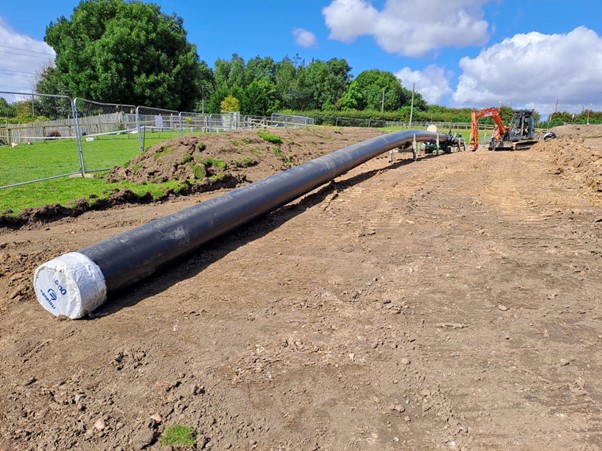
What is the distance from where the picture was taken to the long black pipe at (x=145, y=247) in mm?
3611

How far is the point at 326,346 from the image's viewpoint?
11.0 ft

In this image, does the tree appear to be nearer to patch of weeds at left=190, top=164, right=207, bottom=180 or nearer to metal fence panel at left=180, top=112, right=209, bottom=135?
metal fence panel at left=180, top=112, right=209, bottom=135

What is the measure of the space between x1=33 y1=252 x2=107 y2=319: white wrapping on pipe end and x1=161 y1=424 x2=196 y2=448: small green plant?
169cm

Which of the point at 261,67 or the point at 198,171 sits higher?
the point at 261,67

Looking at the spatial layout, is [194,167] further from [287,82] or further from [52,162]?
[287,82]

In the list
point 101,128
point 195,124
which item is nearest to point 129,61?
point 195,124

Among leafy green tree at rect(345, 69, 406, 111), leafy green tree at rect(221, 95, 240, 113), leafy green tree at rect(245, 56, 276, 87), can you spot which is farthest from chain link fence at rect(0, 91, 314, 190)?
leafy green tree at rect(245, 56, 276, 87)

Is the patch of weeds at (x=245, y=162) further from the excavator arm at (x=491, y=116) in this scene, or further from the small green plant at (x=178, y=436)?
the excavator arm at (x=491, y=116)

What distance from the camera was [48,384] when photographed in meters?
2.87

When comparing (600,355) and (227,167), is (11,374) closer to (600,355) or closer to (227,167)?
(600,355)

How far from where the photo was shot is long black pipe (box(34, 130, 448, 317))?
361 cm

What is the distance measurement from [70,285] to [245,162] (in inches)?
326

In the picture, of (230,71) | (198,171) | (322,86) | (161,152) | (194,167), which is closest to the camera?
(198,171)

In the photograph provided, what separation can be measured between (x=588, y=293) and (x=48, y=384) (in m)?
5.02
